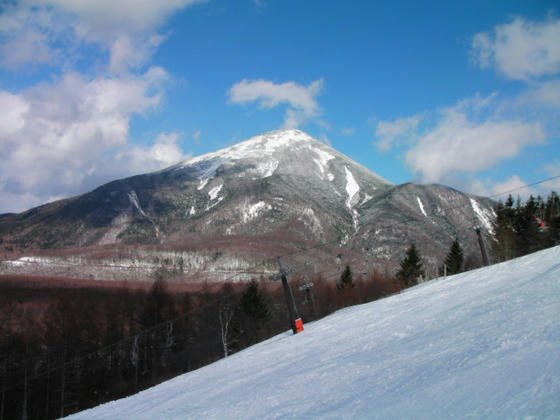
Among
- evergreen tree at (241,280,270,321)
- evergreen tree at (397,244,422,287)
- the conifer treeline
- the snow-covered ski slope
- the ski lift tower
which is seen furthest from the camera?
evergreen tree at (397,244,422,287)

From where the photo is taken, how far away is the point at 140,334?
182 ft

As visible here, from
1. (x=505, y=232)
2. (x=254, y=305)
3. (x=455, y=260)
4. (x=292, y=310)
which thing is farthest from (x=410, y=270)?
(x=292, y=310)

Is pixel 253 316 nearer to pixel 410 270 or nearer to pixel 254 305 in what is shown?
pixel 254 305

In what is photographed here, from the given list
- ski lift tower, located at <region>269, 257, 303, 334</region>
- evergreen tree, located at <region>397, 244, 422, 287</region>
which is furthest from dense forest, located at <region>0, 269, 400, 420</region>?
ski lift tower, located at <region>269, 257, 303, 334</region>

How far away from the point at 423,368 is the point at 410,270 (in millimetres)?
58506

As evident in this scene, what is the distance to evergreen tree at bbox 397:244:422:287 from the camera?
2457 inches

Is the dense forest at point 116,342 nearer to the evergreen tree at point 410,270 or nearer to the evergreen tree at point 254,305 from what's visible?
the evergreen tree at point 254,305

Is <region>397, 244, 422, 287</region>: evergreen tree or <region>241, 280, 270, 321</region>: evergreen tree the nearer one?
<region>241, 280, 270, 321</region>: evergreen tree

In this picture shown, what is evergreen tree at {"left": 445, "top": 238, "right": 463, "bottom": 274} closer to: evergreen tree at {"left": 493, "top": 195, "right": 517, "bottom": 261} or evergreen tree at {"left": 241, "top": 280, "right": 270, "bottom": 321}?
evergreen tree at {"left": 493, "top": 195, "right": 517, "bottom": 261}

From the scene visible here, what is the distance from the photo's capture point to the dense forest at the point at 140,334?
49312 mm

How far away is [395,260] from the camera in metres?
188

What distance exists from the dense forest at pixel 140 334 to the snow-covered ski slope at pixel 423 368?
104ft

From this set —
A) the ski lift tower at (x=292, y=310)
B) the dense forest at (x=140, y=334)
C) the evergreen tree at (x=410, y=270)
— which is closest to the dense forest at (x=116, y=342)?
the dense forest at (x=140, y=334)

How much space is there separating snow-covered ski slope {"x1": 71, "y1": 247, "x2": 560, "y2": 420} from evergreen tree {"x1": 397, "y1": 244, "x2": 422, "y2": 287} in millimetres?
48341
